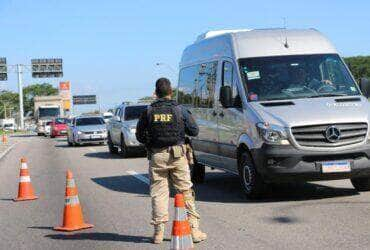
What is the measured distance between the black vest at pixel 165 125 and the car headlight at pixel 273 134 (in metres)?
2.51

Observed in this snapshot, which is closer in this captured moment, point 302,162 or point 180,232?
point 180,232

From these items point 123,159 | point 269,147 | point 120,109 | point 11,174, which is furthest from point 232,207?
point 120,109

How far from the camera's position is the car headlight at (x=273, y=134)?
30.9ft

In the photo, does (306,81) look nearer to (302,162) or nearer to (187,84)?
(302,162)

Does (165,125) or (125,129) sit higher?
(165,125)

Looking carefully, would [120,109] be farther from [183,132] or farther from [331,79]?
[183,132]

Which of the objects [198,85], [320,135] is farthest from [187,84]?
[320,135]

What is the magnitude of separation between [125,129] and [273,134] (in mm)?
13109

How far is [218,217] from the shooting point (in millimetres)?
9000

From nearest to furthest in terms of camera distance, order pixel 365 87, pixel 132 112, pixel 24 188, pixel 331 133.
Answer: pixel 331 133, pixel 365 87, pixel 24 188, pixel 132 112

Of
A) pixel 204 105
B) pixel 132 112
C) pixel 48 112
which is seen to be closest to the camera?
pixel 204 105

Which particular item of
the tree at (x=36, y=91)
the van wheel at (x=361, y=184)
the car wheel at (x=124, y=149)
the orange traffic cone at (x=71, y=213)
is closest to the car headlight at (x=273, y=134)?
the van wheel at (x=361, y=184)

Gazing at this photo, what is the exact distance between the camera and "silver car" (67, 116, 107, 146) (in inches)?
1248

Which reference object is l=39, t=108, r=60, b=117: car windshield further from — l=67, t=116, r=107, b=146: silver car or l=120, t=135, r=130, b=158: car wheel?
l=120, t=135, r=130, b=158: car wheel
